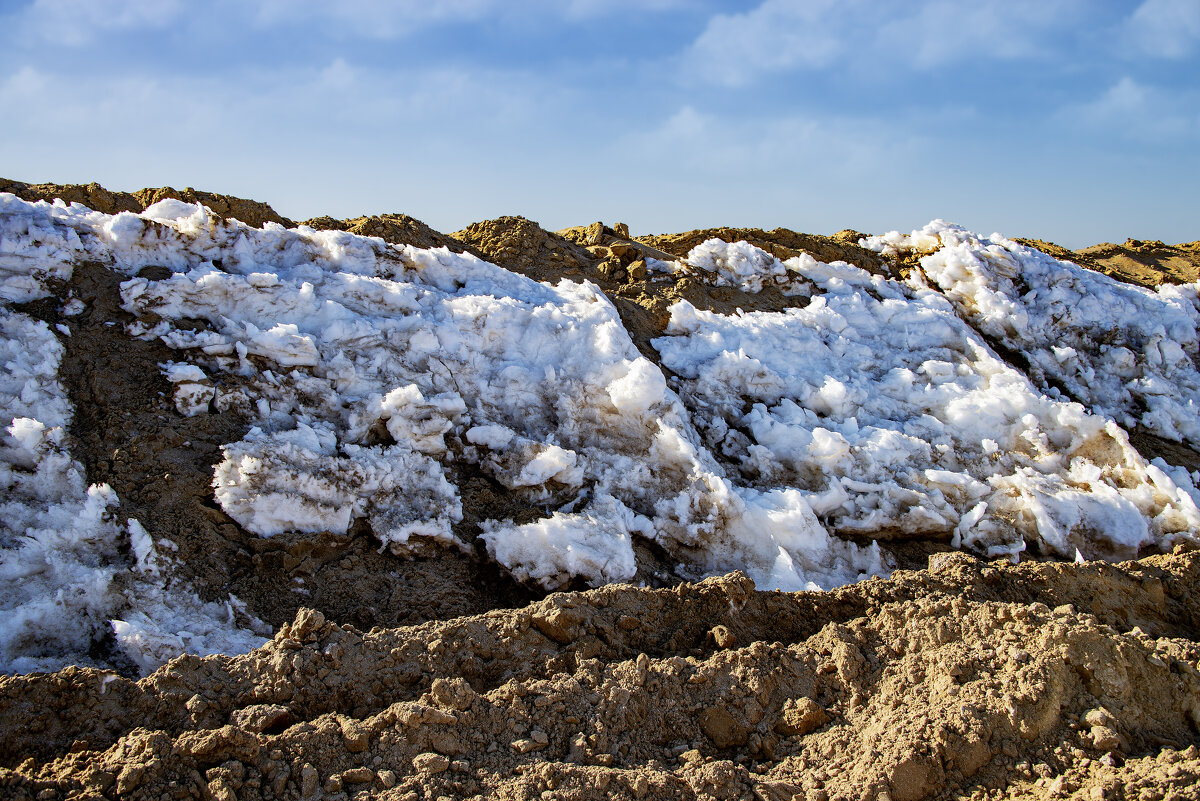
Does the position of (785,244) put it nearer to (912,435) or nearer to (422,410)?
(912,435)

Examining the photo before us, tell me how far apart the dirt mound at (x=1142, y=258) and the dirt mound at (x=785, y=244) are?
221 inches

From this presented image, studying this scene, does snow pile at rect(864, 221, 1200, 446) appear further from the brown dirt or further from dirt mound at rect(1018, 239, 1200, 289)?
the brown dirt

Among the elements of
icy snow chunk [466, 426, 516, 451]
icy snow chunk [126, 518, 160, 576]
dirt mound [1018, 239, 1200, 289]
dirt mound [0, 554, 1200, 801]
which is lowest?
dirt mound [0, 554, 1200, 801]

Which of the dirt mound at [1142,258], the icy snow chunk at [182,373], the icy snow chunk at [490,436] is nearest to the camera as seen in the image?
the icy snow chunk at [182,373]

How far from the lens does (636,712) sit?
317 centimetres

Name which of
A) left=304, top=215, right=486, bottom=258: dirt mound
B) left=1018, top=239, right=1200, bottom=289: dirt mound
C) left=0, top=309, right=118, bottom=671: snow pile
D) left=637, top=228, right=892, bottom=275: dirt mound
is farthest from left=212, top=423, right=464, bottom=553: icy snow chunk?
left=1018, top=239, right=1200, bottom=289: dirt mound

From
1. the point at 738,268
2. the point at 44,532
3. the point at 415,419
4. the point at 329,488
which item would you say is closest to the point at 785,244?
the point at 738,268

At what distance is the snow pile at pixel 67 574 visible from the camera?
11.2 ft

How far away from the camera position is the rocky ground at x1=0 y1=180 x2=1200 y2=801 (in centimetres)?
275

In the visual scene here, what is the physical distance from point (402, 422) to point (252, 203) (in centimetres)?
428

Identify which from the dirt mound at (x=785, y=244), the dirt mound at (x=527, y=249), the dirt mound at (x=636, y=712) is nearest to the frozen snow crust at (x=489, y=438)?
the dirt mound at (x=636, y=712)

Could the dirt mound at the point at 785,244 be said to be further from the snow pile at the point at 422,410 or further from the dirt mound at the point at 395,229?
the snow pile at the point at 422,410

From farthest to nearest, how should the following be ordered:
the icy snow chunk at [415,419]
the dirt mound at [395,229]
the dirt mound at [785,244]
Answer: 1. the dirt mound at [785,244]
2. the dirt mound at [395,229]
3. the icy snow chunk at [415,419]

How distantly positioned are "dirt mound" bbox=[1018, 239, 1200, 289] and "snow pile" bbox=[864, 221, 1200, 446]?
4636 mm
